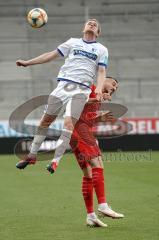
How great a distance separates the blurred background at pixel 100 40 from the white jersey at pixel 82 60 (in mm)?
17434

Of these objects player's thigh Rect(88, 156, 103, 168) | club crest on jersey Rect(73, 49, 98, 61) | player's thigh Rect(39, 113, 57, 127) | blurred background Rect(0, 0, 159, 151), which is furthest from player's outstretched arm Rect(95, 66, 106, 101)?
blurred background Rect(0, 0, 159, 151)

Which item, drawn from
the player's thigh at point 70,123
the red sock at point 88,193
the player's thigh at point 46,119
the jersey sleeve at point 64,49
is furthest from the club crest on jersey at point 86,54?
the red sock at point 88,193

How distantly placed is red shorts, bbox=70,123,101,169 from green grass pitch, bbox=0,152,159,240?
0.84 meters

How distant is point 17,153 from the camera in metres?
24.7

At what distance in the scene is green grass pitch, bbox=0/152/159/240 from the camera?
24.6ft

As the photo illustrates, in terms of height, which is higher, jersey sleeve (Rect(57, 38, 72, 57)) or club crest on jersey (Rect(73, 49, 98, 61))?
jersey sleeve (Rect(57, 38, 72, 57))

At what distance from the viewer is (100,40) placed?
30.5m

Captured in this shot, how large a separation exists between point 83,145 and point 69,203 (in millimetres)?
2769

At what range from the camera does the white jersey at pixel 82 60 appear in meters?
8.29

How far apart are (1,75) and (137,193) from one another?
17352 mm

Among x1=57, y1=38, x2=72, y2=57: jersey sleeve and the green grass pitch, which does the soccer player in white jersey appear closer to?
x1=57, y1=38, x2=72, y2=57: jersey sleeve

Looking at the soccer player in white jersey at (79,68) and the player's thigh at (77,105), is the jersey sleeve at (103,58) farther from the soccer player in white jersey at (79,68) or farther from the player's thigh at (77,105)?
the player's thigh at (77,105)

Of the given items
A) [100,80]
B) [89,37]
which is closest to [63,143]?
[100,80]

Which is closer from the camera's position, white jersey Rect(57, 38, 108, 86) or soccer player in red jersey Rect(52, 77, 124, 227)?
soccer player in red jersey Rect(52, 77, 124, 227)
